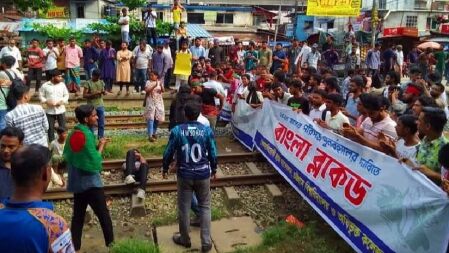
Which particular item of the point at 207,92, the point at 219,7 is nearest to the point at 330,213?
the point at 207,92

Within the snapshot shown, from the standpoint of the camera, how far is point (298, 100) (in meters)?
8.16

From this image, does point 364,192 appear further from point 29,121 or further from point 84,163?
point 29,121

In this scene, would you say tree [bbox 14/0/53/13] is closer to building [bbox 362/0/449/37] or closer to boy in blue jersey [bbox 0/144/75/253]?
boy in blue jersey [bbox 0/144/75/253]

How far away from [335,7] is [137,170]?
39.7ft

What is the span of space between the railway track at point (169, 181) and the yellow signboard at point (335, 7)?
9.63m

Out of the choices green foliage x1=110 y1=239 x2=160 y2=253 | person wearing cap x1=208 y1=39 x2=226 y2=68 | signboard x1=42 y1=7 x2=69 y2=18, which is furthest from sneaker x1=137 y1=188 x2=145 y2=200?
signboard x1=42 y1=7 x2=69 y2=18

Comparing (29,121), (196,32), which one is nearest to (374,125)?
(29,121)

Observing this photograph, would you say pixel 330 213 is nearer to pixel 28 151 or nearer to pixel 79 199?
pixel 79 199

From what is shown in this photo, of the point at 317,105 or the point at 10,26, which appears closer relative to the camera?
the point at 317,105

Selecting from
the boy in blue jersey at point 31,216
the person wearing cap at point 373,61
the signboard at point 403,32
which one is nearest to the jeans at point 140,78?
the person wearing cap at point 373,61

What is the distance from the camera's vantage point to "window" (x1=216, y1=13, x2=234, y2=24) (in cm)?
4609

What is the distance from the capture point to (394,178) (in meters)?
4.66

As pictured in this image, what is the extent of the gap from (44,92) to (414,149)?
6.95 m

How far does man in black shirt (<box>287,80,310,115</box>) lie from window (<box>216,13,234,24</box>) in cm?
3915
